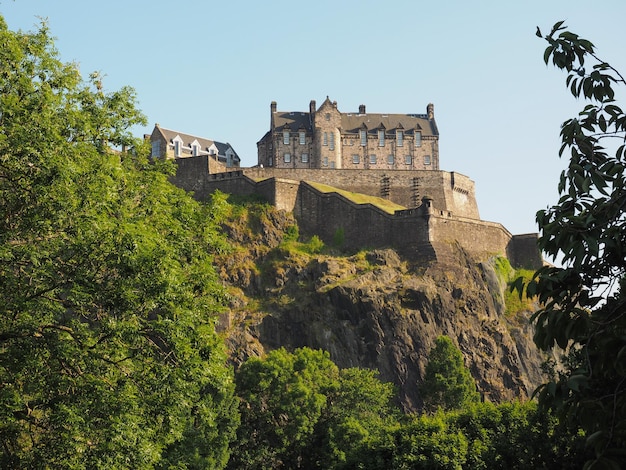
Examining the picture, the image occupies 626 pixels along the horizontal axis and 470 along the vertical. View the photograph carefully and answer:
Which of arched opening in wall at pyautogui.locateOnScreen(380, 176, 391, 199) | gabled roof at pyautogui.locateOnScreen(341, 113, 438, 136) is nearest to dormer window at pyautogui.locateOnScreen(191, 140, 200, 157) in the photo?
gabled roof at pyautogui.locateOnScreen(341, 113, 438, 136)

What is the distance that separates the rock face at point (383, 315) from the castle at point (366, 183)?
2.85 meters

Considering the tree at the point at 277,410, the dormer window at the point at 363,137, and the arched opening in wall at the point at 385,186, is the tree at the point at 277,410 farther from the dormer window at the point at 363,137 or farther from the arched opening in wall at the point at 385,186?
the dormer window at the point at 363,137

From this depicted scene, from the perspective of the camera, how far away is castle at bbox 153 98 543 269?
79.9 m

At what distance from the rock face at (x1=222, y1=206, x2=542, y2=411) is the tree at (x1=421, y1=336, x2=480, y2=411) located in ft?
9.66

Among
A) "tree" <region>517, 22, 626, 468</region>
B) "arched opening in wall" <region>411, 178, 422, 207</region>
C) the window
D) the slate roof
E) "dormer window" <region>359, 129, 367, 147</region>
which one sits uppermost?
the slate roof

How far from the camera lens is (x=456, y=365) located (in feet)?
221

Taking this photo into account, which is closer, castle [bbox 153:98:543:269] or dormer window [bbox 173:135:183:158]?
castle [bbox 153:98:543:269]

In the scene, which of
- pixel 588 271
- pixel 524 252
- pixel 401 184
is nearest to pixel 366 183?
pixel 401 184

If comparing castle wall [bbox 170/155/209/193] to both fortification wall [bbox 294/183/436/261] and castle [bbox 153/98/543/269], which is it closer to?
castle [bbox 153/98/543/269]

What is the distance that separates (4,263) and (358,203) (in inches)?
2380

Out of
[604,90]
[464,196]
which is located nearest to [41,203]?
[604,90]

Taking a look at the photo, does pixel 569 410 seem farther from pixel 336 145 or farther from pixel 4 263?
pixel 336 145

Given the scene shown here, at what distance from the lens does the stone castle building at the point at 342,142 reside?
95812 mm

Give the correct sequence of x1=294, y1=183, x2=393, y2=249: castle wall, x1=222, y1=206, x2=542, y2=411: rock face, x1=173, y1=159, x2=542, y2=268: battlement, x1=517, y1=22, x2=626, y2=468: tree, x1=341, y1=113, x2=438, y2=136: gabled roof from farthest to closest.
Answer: x1=341, y1=113, x2=438, y2=136: gabled roof
x1=294, y1=183, x2=393, y2=249: castle wall
x1=173, y1=159, x2=542, y2=268: battlement
x1=222, y1=206, x2=542, y2=411: rock face
x1=517, y1=22, x2=626, y2=468: tree
